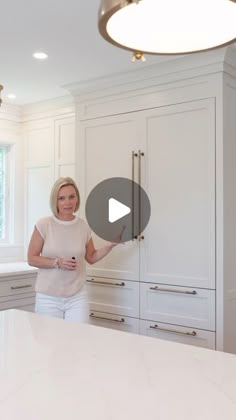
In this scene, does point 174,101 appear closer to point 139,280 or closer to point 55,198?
point 55,198

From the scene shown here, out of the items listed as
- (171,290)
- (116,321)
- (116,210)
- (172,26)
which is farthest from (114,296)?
(172,26)

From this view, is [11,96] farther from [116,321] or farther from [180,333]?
[180,333]

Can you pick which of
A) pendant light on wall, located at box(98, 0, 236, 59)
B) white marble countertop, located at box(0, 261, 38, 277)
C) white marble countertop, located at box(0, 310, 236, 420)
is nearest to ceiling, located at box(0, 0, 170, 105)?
pendant light on wall, located at box(98, 0, 236, 59)

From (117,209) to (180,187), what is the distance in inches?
20.6

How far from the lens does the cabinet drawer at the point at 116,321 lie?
3.04 meters

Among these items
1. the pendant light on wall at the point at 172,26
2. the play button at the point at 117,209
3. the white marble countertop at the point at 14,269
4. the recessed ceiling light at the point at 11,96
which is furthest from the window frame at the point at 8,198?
the pendant light on wall at the point at 172,26

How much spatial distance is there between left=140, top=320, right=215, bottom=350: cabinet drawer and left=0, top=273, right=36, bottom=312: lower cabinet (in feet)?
3.40

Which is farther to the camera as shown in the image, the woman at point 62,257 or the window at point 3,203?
the window at point 3,203

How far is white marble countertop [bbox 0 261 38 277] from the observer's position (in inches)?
132

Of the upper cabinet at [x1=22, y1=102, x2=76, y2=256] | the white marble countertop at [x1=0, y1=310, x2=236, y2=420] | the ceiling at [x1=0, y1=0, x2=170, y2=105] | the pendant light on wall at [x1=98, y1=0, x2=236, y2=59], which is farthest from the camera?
the upper cabinet at [x1=22, y1=102, x2=76, y2=256]

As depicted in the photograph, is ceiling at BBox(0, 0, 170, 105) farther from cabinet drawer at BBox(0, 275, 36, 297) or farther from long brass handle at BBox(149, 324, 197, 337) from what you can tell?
long brass handle at BBox(149, 324, 197, 337)

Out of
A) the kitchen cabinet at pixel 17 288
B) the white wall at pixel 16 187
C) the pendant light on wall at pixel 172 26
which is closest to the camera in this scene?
the pendant light on wall at pixel 172 26

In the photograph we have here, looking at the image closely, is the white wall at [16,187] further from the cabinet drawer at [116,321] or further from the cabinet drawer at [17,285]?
the cabinet drawer at [116,321]

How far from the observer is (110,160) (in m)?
3.21
